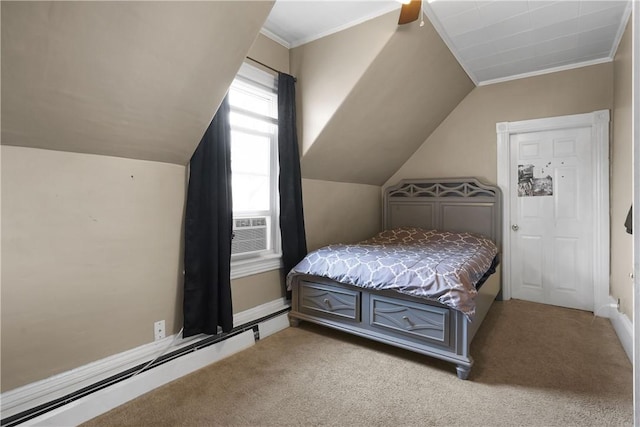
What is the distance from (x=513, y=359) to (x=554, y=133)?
8.06ft

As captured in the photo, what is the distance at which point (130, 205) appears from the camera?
71.1 inches

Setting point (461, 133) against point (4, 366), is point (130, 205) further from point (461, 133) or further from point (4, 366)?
point (461, 133)

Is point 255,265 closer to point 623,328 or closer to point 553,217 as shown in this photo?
point 623,328

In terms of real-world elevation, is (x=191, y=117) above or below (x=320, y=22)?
below

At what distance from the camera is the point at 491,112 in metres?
3.58

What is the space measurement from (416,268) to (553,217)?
221cm

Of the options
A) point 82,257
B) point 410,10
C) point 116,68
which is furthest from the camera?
point 410,10

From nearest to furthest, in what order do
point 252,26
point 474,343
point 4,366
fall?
point 4,366
point 252,26
point 474,343

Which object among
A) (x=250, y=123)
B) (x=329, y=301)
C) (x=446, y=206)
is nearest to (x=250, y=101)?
(x=250, y=123)

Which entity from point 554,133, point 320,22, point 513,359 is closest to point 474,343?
point 513,359

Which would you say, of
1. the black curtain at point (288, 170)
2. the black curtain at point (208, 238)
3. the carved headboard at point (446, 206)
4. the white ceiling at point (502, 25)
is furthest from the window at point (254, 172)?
the carved headboard at point (446, 206)

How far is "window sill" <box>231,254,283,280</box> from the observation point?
8.00 ft

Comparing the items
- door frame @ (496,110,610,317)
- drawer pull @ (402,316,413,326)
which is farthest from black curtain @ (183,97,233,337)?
door frame @ (496,110,610,317)

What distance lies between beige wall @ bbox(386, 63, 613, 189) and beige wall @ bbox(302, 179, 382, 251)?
0.54 metres
